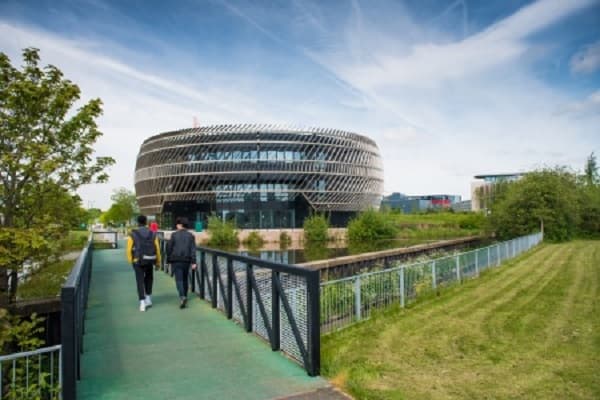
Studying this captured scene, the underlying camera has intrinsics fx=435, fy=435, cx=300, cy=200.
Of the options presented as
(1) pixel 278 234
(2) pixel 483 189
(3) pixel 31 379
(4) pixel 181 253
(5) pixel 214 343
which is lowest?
(1) pixel 278 234

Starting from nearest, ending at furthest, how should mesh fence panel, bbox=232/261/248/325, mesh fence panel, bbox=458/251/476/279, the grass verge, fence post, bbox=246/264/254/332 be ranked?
1. fence post, bbox=246/264/254/332
2. mesh fence panel, bbox=232/261/248/325
3. the grass verge
4. mesh fence panel, bbox=458/251/476/279

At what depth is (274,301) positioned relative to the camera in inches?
245

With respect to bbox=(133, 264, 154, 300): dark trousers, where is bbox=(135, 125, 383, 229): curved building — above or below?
above

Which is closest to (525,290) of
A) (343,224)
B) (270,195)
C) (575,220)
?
(575,220)

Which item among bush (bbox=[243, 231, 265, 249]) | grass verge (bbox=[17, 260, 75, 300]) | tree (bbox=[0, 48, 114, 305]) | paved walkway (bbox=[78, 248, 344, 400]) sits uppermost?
tree (bbox=[0, 48, 114, 305])

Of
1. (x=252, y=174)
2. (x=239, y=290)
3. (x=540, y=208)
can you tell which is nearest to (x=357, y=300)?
(x=239, y=290)

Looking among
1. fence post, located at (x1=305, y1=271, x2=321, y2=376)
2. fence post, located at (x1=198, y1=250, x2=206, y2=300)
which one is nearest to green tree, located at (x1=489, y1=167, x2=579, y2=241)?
fence post, located at (x1=198, y1=250, x2=206, y2=300)

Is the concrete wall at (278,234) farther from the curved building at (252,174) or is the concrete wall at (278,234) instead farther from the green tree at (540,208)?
the green tree at (540,208)

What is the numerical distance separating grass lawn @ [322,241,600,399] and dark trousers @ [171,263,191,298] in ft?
10.9

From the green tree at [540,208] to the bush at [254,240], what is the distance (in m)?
28.3

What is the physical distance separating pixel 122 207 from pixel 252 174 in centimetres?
4495

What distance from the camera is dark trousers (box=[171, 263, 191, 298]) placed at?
9055 millimetres

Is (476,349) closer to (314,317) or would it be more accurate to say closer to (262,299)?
(314,317)

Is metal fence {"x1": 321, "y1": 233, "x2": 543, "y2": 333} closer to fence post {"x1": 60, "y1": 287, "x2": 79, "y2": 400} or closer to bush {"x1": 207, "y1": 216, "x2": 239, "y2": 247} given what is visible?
fence post {"x1": 60, "y1": 287, "x2": 79, "y2": 400}
